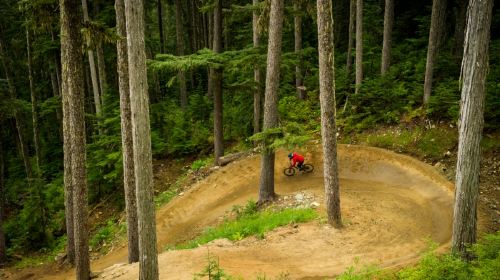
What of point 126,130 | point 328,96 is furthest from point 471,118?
point 126,130

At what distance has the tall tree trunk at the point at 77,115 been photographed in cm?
1105

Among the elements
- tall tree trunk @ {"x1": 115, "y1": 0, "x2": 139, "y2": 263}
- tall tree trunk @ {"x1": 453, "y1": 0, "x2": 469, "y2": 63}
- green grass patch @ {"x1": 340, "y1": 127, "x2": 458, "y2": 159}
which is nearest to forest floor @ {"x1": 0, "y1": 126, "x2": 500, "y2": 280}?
green grass patch @ {"x1": 340, "y1": 127, "x2": 458, "y2": 159}

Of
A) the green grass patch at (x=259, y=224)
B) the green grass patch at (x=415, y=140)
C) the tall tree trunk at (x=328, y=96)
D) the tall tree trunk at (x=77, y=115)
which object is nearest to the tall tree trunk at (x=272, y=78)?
the green grass patch at (x=259, y=224)

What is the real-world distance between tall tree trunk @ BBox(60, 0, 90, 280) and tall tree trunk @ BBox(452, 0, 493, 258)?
975 cm

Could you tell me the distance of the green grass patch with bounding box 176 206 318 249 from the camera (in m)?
14.0

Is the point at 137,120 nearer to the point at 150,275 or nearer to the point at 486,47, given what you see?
the point at 150,275

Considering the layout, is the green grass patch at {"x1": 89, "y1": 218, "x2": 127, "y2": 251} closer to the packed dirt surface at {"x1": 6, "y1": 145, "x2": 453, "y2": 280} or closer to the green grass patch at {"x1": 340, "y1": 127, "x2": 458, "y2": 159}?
the packed dirt surface at {"x1": 6, "y1": 145, "x2": 453, "y2": 280}

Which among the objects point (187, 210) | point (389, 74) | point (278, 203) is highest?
point (389, 74)

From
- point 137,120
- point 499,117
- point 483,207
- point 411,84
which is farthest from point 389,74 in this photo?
point 137,120

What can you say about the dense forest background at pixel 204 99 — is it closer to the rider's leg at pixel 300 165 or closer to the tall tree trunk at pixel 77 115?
the tall tree trunk at pixel 77 115

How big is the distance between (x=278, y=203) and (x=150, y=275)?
8260 millimetres

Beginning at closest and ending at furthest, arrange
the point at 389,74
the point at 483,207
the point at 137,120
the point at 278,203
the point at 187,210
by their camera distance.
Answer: the point at 137,120 < the point at 483,207 < the point at 278,203 < the point at 187,210 < the point at 389,74

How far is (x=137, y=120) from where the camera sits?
8.44 m

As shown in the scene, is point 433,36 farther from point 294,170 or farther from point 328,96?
point 328,96
